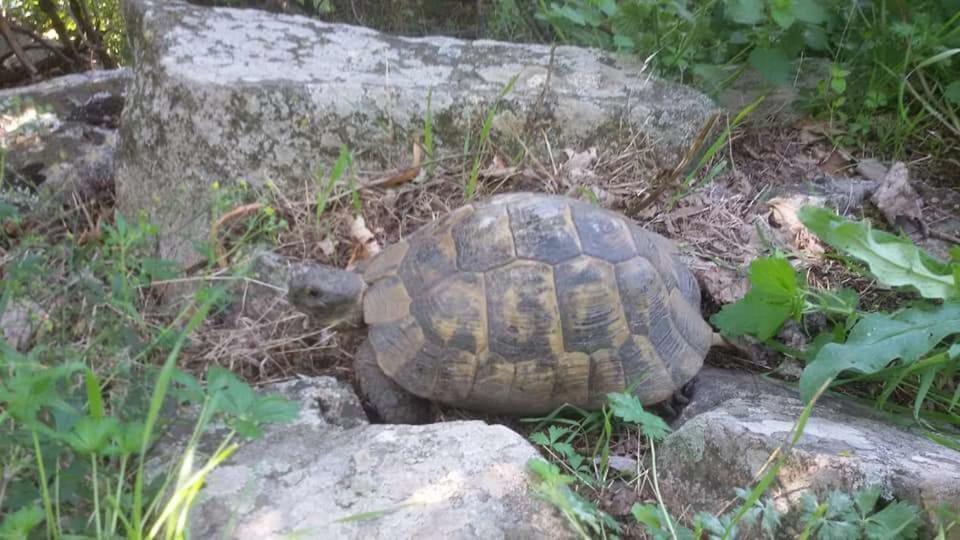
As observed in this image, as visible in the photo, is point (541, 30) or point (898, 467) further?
point (541, 30)

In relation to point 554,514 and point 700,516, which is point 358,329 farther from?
point 700,516

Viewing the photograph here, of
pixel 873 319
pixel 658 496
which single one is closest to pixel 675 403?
pixel 873 319

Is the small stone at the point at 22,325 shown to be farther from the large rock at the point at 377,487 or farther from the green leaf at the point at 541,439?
the green leaf at the point at 541,439

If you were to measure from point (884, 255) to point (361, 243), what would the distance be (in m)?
1.54

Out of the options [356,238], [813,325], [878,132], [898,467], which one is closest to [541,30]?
[878,132]

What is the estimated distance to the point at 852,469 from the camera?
1589 millimetres

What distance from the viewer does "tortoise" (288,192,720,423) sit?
7.06ft

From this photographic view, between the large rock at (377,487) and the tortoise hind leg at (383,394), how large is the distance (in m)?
0.34

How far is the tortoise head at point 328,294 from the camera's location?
2.20m

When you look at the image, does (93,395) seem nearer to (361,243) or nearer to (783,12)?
(361,243)

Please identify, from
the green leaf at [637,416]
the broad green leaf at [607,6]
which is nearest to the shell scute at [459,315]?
the green leaf at [637,416]

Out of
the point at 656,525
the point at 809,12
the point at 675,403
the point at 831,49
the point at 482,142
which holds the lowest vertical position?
the point at 675,403

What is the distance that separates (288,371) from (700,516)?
4.10ft

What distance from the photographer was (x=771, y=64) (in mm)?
3113
